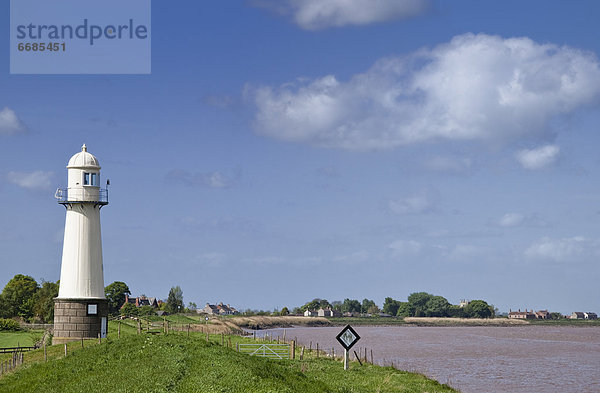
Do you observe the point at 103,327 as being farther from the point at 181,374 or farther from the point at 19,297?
the point at 19,297

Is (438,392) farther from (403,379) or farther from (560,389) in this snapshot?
(560,389)

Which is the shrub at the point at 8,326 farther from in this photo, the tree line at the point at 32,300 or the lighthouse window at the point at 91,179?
the lighthouse window at the point at 91,179

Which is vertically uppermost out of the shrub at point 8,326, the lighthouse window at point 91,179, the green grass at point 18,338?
the lighthouse window at point 91,179

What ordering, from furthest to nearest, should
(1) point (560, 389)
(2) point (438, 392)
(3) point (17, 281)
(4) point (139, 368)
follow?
(3) point (17, 281) < (1) point (560, 389) < (2) point (438, 392) < (4) point (139, 368)

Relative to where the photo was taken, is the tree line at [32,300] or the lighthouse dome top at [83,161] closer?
the lighthouse dome top at [83,161]

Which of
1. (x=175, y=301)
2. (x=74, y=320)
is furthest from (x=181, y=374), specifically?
(x=175, y=301)

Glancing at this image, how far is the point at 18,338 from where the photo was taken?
263 feet

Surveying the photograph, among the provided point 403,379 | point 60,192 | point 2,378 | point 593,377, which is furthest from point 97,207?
point 593,377

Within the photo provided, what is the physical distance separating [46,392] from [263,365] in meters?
11.3

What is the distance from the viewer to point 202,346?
4372 cm

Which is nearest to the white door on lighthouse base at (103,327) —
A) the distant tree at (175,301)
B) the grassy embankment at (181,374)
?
the grassy embankment at (181,374)

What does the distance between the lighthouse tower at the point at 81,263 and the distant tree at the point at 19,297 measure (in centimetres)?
5565

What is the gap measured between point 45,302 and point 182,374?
79.6 metres

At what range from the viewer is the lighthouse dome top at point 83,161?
5938cm
